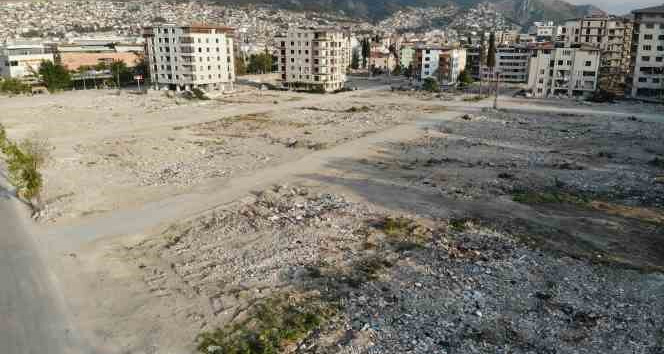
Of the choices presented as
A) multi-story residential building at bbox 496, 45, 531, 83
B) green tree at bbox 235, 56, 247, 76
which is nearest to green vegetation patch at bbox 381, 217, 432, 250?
multi-story residential building at bbox 496, 45, 531, 83

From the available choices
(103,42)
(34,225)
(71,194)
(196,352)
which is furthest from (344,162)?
(103,42)

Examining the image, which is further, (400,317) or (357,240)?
(357,240)

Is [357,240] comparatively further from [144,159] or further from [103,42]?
[103,42]

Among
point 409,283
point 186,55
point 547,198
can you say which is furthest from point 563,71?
point 409,283

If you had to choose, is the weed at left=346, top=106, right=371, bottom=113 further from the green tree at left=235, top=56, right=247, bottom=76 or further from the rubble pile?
the green tree at left=235, top=56, right=247, bottom=76

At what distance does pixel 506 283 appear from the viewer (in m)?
16.1

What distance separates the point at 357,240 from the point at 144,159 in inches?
777

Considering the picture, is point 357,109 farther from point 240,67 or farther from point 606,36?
point 240,67

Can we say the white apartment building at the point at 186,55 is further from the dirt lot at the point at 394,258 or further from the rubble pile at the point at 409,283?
the rubble pile at the point at 409,283

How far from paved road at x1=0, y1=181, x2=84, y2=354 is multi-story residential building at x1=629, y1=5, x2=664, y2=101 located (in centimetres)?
7931

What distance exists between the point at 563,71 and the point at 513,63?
23480mm

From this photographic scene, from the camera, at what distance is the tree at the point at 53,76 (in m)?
74.4

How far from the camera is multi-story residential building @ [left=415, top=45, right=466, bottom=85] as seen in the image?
329 feet

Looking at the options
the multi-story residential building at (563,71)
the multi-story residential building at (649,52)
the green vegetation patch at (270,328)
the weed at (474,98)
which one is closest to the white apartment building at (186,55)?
the weed at (474,98)
